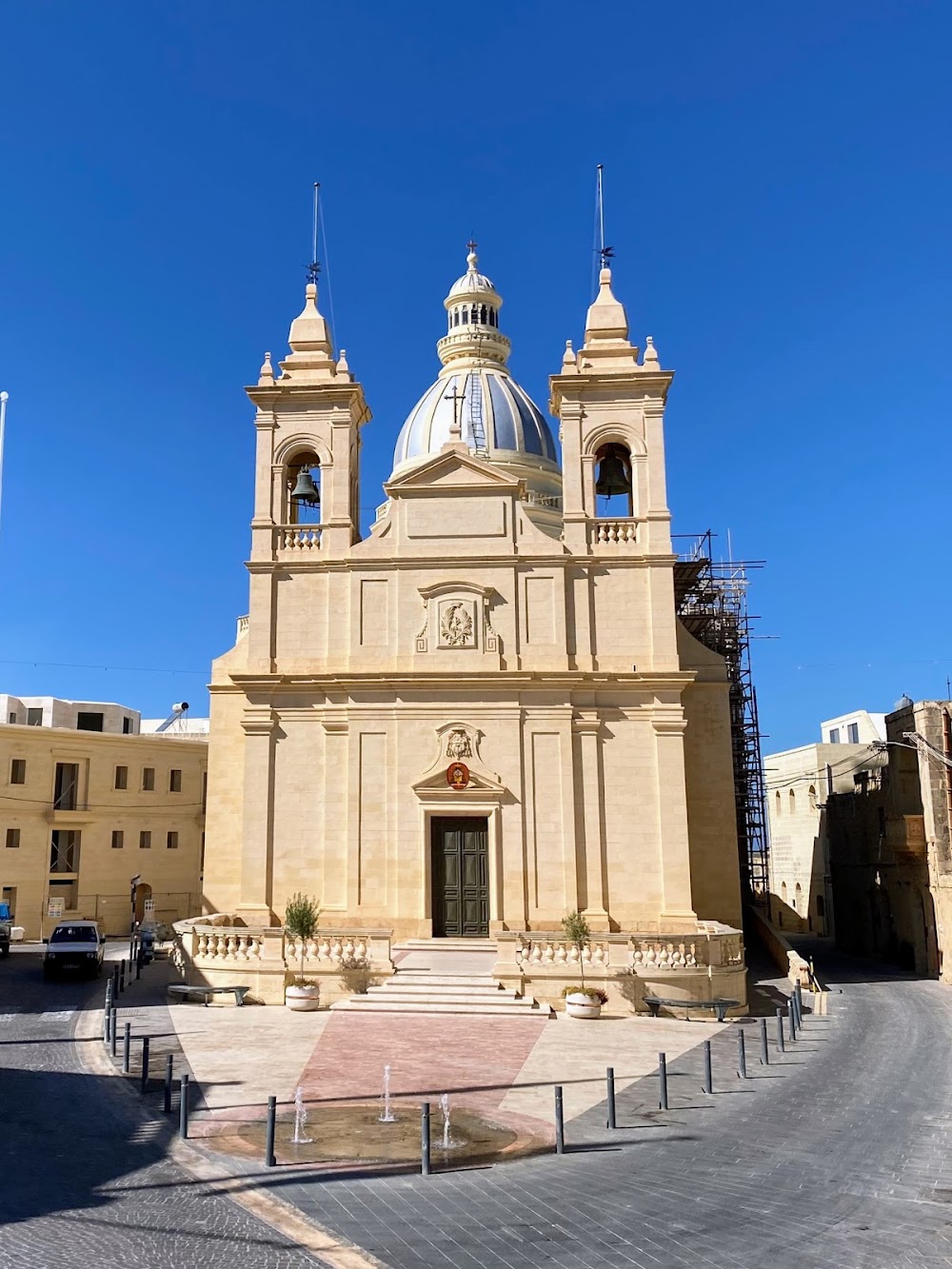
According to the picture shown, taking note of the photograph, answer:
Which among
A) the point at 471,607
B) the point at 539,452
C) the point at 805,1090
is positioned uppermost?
the point at 539,452

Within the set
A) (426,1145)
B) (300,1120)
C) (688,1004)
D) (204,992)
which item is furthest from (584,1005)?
(426,1145)

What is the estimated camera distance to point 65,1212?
9.88m

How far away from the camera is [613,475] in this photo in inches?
1200

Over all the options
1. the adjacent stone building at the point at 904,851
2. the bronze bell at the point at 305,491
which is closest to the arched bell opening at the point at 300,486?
the bronze bell at the point at 305,491

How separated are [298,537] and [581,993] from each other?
49.7 feet

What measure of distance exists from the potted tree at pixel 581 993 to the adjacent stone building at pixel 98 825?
2129cm

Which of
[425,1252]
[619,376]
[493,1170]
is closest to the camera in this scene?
[425,1252]

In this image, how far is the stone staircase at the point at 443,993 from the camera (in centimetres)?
2153

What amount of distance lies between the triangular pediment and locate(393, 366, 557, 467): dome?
524 inches

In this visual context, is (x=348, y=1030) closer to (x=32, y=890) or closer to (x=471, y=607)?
(x=471, y=607)

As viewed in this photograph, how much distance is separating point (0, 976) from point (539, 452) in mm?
28486

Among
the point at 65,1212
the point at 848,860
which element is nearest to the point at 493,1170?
the point at 65,1212

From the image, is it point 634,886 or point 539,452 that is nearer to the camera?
point 634,886

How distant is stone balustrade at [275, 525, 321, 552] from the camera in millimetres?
29750
